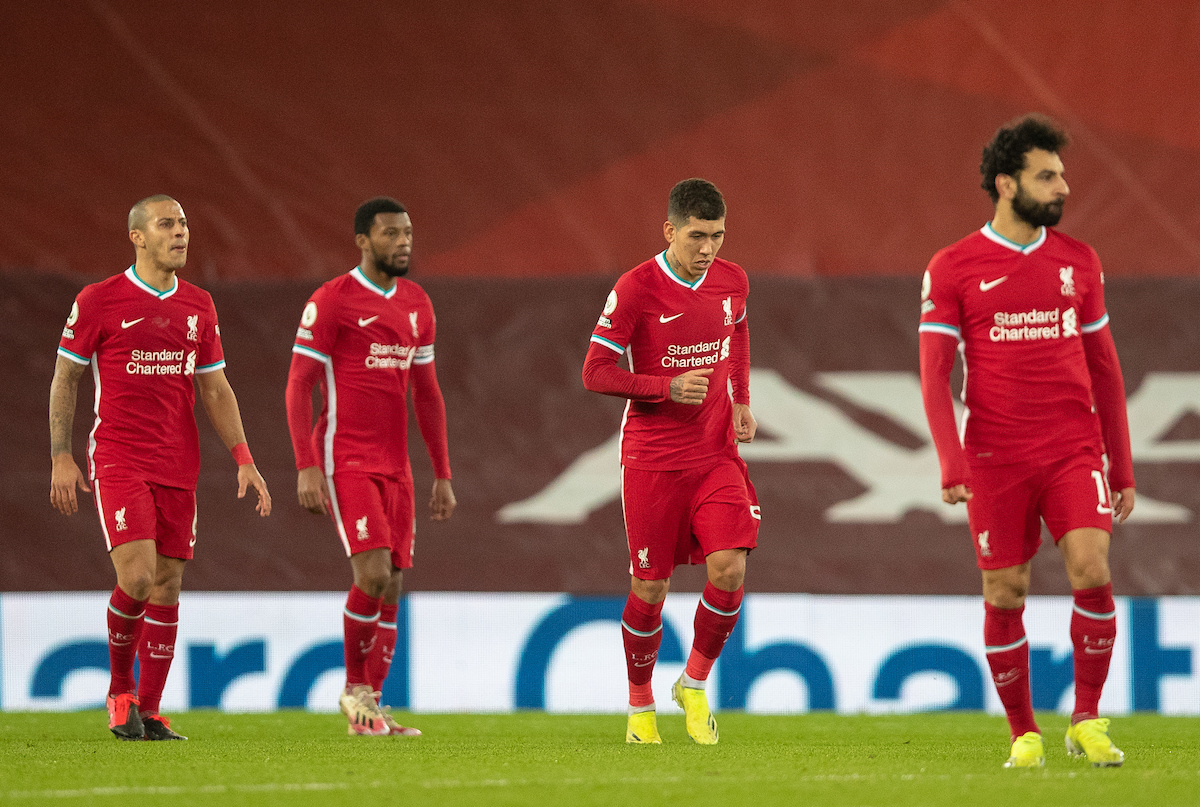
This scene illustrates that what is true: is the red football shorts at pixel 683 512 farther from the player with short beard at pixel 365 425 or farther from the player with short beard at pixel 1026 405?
the player with short beard at pixel 365 425

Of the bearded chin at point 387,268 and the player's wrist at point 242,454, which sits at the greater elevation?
the bearded chin at point 387,268

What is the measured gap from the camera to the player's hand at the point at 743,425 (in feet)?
18.1

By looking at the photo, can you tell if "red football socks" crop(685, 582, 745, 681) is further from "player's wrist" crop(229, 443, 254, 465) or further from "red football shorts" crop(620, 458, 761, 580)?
"player's wrist" crop(229, 443, 254, 465)

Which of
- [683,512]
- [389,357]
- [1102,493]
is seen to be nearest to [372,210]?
[389,357]

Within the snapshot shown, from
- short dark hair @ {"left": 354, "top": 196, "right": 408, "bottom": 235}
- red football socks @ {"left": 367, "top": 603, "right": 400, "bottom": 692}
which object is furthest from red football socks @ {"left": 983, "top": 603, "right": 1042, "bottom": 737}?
short dark hair @ {"left": 354, "top": 196, "right": 408, "bottom": 235}

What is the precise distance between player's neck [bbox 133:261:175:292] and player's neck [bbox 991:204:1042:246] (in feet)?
11.0

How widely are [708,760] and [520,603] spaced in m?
2.96

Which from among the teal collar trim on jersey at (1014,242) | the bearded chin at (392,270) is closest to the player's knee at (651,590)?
the bearded chin at (392,270)

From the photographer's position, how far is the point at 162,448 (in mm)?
5840

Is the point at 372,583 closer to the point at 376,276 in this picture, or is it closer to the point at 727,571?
the point at 376,276

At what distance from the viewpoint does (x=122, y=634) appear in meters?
5.83

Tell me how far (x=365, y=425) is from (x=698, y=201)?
5.69 feet

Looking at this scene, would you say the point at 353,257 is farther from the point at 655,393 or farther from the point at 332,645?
the point at 655,393

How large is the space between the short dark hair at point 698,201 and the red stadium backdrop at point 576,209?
259 centimetres
